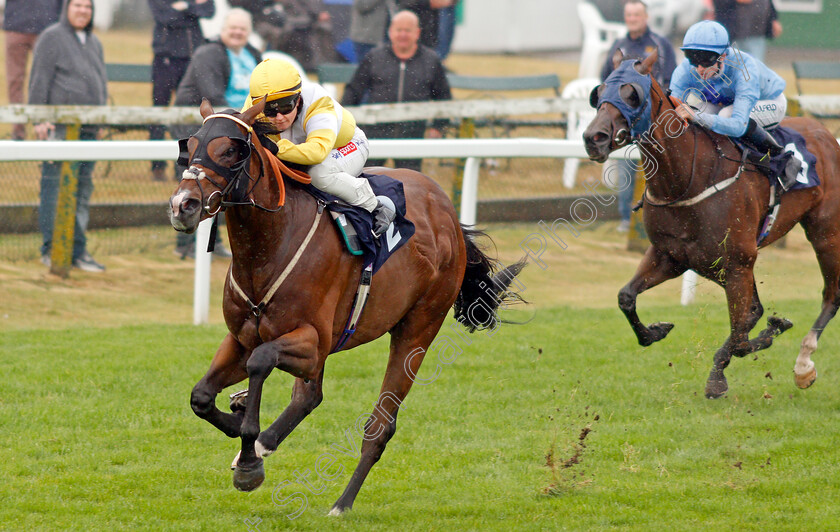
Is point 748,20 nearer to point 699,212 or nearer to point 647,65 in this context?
point 699,212

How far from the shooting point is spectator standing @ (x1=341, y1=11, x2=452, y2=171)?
27.3 ft

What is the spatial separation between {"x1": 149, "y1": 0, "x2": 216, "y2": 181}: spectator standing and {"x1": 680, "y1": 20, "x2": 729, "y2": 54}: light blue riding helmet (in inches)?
199

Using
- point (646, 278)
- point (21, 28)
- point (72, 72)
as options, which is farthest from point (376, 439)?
point (21, 28)

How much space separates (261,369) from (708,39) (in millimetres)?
3068

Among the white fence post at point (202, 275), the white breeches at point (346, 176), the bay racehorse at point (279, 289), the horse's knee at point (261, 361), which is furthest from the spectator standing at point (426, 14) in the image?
the horse's knee at point (261, 361)

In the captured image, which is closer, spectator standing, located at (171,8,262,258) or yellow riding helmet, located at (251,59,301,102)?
yellow riding helmet, located at (251,59,301,102)

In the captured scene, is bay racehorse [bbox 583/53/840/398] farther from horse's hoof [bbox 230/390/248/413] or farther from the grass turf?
horse's hoof [bbox 230/390/248/413]

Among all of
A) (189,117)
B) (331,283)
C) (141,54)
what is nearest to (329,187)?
(331,283)

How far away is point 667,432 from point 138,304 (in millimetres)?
3957

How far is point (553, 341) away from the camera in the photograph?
6824mm

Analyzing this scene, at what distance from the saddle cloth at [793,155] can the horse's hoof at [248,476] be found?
326cm

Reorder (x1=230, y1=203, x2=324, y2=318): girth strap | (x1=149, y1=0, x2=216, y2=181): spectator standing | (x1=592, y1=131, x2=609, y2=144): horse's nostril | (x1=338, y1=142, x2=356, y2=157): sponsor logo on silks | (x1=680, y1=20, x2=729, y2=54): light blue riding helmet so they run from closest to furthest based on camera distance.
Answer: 1. (x1=230, y1=203, x2=324, y2=318): girth strap
2. (x1=338, y1=142, x2=356, y2=157): sponsor logo on silks
3. (x1=592, y1=131, x2=609, y2=144): horse's nostril
4. (x1=680, y1=20, x2=729, y2=54): light blue riding helmet
5. (x1=149, y1=0, x2=216, y2=181): spectator standing

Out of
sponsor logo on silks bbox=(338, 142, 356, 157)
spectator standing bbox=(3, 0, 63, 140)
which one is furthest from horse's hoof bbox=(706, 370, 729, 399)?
spectator standing bbox=(3, 0, 63, 140)

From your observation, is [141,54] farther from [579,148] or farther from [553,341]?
[553,341]
